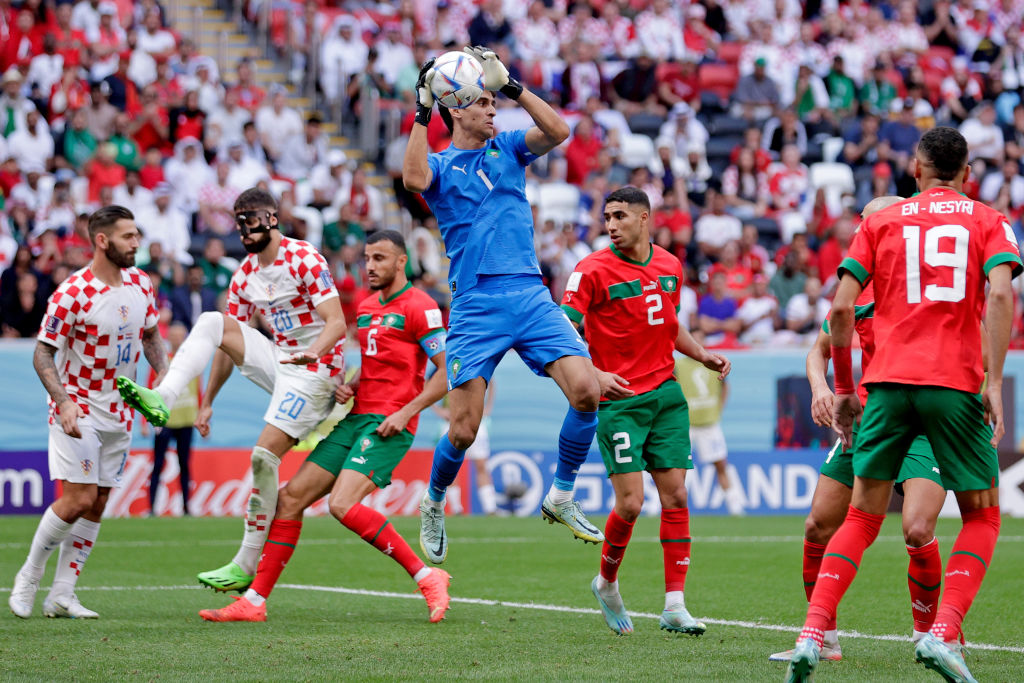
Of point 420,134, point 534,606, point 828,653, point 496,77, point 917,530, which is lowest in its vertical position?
point 534,606

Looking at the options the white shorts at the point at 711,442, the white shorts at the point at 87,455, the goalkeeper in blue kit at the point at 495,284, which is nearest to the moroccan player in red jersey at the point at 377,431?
the goalkeeper in blue kit at the point at 495,284

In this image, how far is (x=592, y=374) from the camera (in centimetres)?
770

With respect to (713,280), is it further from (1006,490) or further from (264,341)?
(264,341)

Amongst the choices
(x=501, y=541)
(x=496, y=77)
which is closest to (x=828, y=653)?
(x=496, y=77)

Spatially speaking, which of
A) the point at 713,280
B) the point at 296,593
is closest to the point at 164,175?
the point at 713,280

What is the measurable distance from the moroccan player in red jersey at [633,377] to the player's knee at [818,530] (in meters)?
1.18

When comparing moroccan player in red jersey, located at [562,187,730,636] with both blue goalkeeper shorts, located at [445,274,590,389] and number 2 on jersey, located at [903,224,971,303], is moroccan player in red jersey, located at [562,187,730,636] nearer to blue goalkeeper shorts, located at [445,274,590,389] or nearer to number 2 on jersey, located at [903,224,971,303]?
blue goalkeeper shorts, located at [445,274,590,389]

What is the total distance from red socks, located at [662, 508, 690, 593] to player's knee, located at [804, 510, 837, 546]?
1159mm

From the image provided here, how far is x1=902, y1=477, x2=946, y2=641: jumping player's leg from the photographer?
6492mm

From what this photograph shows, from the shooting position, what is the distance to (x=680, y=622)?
316 inches

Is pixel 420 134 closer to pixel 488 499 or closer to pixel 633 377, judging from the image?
pixel 633 377

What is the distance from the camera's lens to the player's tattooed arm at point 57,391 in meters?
8.51

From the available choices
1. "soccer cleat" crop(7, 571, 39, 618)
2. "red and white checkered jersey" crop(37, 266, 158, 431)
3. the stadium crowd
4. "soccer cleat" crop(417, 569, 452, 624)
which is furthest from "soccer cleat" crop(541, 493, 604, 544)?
the stadium crowd

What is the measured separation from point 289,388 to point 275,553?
1.08 metres
